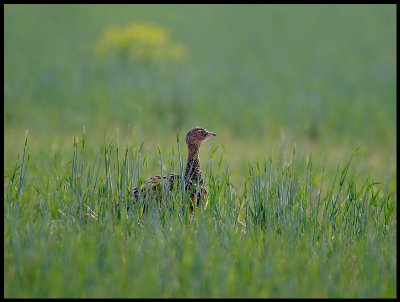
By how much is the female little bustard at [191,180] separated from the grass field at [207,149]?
0.48 feet

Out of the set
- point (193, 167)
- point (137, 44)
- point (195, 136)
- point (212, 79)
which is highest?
point (137, 44)

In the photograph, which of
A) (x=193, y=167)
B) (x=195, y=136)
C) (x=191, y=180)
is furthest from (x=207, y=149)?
(x=191, y=180)

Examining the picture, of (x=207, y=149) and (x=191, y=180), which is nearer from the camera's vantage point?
(x=191, y=180)

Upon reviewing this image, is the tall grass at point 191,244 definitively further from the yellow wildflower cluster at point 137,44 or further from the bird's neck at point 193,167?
the yellow wildflower cluster at point 137,44

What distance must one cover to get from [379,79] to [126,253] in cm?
1667

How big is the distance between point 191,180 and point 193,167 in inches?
9.0

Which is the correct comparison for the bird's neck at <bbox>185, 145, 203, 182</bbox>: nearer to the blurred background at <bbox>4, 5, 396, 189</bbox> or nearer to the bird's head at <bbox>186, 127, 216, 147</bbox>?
the bird's head at <bbox>186, 127, 216, 147</bbox>

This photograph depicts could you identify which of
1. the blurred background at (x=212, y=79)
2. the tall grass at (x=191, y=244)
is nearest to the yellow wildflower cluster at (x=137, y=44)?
the blurred background at (x=212, y=79)

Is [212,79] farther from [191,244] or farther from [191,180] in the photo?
[191,244]

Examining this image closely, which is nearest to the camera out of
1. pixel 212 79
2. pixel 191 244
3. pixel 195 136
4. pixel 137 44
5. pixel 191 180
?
pixel 191 244

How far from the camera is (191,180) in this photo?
6891 mm

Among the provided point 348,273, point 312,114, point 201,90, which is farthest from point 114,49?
point 348,273

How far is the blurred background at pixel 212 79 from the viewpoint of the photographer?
14305mm

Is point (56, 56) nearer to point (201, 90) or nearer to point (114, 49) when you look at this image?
point (114, 49)
